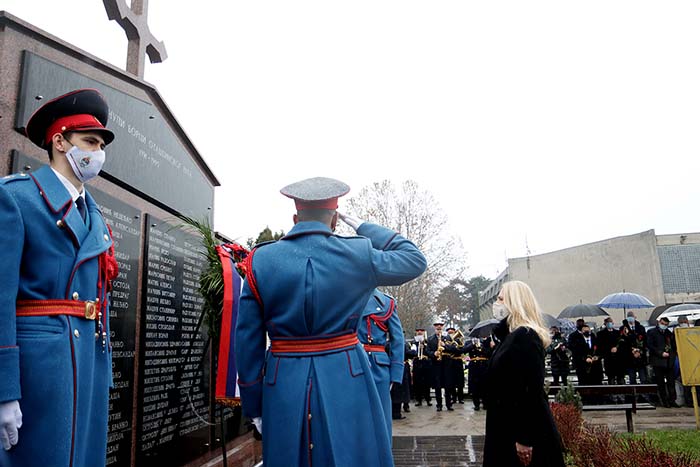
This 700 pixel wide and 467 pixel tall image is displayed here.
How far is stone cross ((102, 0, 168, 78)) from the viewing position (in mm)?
5273

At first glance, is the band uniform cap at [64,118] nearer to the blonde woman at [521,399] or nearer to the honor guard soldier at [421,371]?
the blonde woman at [521,399]

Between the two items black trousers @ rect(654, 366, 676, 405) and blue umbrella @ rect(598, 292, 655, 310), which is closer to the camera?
black trousers @ rect(654, 366, 676, 405)

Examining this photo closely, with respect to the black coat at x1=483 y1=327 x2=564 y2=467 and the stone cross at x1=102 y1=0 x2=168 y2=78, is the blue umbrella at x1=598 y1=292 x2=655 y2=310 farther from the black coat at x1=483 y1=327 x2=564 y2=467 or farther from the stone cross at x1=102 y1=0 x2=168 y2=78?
the stone cross at x1=102 y1=0 x2=168 y2=78

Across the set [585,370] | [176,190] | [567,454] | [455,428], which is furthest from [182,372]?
[585,370]

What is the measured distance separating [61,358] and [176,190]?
3702 millimetres

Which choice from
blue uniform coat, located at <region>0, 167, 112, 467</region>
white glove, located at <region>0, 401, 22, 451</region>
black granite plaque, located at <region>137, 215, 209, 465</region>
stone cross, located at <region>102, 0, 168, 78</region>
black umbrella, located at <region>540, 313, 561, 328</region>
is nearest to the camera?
white glove, located at <region>0, 401, 22, 451</region>

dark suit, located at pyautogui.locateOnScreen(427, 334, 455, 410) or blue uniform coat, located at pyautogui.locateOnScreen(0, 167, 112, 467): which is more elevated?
blue uniform coat, located at pyautogui.locateOnScreen(0, 167, 112, 467)

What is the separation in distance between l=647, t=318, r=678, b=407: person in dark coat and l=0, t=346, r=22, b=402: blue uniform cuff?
47.3ft

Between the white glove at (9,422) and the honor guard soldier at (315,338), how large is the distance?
106cm

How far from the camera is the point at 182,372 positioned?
212 inches

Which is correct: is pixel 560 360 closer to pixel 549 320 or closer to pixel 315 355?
pixel 549 320

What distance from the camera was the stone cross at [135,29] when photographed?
208 inches

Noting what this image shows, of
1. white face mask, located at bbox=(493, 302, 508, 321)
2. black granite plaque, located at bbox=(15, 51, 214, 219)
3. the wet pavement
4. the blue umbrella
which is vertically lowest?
the wet pavement

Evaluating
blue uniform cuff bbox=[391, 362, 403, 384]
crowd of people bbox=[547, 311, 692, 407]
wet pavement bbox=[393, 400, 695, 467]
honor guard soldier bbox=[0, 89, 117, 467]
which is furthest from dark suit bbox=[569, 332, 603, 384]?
honor guard soldier bbox=[0, 89, 117, 467]
